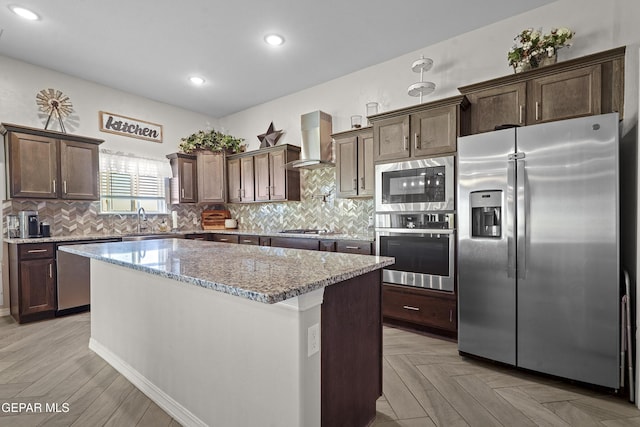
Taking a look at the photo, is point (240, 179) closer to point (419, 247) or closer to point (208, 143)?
point (208, 143)

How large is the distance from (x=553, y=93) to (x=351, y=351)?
8.60ft

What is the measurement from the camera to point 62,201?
159 inches

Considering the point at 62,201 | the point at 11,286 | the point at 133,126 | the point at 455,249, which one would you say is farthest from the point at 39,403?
the point at 133,126

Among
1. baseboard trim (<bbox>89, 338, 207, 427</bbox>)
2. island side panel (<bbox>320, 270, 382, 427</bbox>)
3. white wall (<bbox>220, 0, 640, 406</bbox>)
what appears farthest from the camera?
white wall (<bbox>220, 0, 640, 406</bbox>)

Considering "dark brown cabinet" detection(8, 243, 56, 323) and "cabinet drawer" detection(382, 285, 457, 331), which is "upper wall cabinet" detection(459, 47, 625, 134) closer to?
"cabinet drawer" detection(382, 285, 457, 331)

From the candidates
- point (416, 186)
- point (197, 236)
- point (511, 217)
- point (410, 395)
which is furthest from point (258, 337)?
point (197, 236)

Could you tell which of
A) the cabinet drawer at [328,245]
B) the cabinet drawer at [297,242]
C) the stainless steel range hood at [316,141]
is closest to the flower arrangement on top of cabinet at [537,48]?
the stainless steel range hood at [316,141]

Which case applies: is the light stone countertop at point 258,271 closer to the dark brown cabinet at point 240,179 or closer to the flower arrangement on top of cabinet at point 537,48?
the flower arrangement on top of cabinet at point 537,48

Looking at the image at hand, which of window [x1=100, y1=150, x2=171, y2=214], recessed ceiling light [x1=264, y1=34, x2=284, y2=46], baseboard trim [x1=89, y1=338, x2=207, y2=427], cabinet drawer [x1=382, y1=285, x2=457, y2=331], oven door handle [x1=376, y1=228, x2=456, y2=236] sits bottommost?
baseboard trim [x1=89, y1=338, x2=207, y2=427]

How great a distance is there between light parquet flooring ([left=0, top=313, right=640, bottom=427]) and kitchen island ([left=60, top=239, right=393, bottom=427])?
20 centimetres

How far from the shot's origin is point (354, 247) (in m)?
3.43

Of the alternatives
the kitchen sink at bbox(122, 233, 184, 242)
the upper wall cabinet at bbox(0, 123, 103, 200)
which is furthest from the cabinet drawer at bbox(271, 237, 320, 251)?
the upper wall cabinet at bbox(0, 123, 103, 200)

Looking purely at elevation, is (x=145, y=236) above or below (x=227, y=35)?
below
